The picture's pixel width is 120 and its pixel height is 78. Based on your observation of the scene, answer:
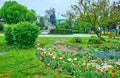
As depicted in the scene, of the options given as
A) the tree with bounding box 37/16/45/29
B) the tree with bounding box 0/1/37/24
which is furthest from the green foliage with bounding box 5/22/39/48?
the tree with bounding box 37/16/45/29

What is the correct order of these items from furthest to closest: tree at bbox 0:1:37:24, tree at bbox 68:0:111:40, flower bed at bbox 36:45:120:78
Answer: tree at bbox 0:1:37:24
tree at bbox 68:0:111:40
flower bed at bbox 36:45:120:78

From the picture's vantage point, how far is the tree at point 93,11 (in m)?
22.9

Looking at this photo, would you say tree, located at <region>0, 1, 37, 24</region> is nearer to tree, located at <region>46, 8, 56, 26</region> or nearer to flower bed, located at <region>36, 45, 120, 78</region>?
tree, located at <region>46, 8, 56, 26</region>

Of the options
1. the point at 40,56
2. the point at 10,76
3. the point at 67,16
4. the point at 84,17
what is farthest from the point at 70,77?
the point at 67,16

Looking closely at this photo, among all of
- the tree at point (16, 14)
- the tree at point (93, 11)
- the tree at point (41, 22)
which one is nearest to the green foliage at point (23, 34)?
the tree at point (93, 11)

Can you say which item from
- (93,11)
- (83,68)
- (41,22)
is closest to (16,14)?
(41,22)

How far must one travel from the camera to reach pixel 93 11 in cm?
2291

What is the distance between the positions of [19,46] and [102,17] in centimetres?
843

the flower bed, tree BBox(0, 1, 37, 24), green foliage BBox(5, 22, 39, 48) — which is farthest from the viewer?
tree BBox(0, 1, 37, 24)

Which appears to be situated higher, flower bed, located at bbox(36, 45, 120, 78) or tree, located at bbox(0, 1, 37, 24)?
tree, located at bbox(0, 1, 37, 24)

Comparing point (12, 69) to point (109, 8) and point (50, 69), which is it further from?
point (109, 8)

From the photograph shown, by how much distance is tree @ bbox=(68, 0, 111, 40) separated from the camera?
2291 cm

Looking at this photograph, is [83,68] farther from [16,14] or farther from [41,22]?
[41,22]

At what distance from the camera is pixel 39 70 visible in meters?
9.02
